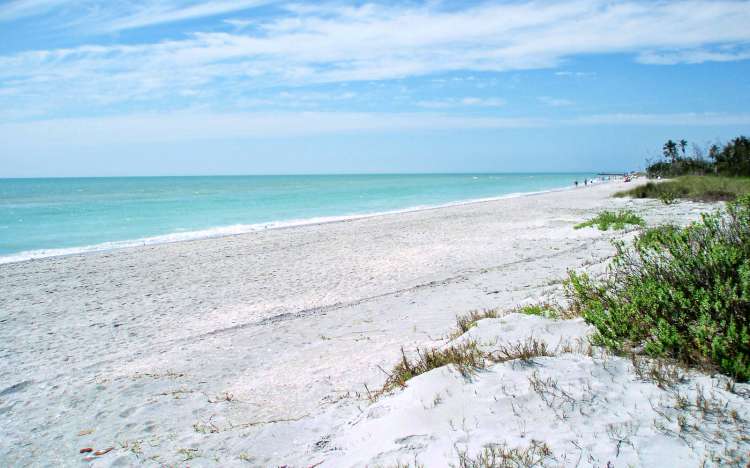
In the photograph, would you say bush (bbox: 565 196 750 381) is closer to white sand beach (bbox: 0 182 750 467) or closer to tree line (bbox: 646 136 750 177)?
white sand beach (bbox: 0 182 750 467)

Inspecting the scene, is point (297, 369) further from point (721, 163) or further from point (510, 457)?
point (721, 163)

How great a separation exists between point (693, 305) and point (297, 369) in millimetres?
4101

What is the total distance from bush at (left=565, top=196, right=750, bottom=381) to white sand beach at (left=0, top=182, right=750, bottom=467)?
0.26m

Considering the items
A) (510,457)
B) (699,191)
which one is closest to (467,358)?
(510,457)

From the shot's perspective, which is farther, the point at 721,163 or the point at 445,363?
the point at 721,163

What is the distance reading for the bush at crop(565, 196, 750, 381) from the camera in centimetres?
319

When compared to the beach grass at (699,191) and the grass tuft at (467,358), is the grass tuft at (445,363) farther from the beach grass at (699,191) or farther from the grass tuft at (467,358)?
the beach grass at (699,191)

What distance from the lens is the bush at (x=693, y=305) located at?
3.19m

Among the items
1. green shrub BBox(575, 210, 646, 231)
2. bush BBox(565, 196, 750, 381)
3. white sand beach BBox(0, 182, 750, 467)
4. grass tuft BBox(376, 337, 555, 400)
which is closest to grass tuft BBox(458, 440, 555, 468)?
white sand beach BBox(0, 182, 750, 467)

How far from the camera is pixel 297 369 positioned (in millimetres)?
5684

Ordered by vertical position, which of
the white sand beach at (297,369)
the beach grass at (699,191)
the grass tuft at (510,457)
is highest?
the beach grass at (699,191)

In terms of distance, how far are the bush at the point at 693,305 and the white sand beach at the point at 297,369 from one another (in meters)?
0.26

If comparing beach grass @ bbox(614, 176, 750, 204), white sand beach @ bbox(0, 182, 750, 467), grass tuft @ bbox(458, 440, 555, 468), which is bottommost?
white sand beach @ bbox(0, 182, 750, 467)

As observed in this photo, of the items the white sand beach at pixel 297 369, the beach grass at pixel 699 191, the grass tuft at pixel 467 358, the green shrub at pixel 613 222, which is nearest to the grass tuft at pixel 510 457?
the white sand beach at pixel 297 369
